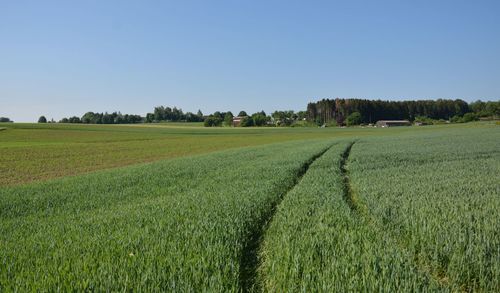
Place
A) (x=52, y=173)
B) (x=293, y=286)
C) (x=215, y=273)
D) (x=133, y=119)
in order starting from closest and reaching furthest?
(x=293, y=286), (x=215, y=273), (x=52, y=173), (x=133, y=119)

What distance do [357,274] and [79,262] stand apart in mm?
4055

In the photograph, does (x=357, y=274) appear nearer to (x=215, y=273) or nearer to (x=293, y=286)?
(x=293, y=286)

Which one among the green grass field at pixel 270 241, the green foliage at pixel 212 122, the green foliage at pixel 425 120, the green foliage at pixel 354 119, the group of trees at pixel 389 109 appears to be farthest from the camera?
the group of trees at pixel 389 109

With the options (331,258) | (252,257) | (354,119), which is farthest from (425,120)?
(331,258)

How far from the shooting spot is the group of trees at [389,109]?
620 feet

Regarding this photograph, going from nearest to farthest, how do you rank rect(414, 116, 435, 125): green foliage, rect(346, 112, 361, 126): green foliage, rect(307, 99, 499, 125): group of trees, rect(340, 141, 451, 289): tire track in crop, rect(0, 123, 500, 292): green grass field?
rect(0, 123, 500, 292): green grass field → rect(340, 141, 451, 289): tire track in crop → rect(414, 116, 435, 125): green foliage → rect(346, 112, 361, 126): green foliage → rect(307, 99, 499, 125): group of trees

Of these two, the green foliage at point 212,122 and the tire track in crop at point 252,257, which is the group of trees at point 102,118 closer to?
the green foliage at point 212,122

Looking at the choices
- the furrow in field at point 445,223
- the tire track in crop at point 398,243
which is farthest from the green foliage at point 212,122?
the tire track in crop at point 398,243

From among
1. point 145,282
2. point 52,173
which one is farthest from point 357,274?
point 52,173

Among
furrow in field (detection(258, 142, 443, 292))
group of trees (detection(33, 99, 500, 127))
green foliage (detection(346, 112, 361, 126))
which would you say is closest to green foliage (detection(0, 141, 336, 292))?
furrow in field (detection(258, 142, 443, 292))

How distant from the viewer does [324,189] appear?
11.0 meters

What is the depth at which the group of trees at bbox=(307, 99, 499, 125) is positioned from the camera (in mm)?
189125

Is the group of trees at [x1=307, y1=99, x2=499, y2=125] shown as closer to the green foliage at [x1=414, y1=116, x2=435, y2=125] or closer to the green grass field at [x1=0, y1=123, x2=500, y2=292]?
the green foliage at [x1=414, y1=116, x2=435, y2=125]

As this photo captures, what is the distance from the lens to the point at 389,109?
633 feet
